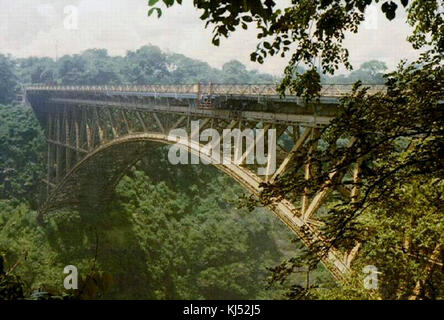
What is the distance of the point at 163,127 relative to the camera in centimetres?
2345

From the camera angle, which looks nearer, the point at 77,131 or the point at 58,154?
the point at 77,131

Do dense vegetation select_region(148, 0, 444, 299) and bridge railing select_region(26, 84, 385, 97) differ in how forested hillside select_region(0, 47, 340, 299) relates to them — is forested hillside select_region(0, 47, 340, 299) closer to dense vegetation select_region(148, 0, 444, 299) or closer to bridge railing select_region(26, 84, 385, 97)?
bridge railing select_region(26, 84, 385, 97)

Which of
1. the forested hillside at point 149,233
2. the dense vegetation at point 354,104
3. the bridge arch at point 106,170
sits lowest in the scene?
the forested hillside at point 149,233

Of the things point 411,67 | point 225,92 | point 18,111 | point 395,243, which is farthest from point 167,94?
point 18,111

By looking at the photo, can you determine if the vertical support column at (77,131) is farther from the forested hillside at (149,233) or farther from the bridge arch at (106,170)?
the forested hillside at (149,233)

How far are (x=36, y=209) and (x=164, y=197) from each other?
11.5 metres

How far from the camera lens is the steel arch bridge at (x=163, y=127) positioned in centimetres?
998

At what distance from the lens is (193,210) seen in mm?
39719

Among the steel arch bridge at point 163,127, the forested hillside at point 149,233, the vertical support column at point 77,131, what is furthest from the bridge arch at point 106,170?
the forested hillside at point 149,233

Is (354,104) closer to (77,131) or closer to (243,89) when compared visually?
(243,89)

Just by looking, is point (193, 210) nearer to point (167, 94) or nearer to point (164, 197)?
point (164, 197)

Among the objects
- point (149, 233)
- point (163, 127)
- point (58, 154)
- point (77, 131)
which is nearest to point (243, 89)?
point (163, 127)

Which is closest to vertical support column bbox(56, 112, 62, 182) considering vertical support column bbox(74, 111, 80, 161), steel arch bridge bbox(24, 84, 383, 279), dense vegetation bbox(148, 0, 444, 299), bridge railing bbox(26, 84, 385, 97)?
steel arch bridge bbox(24, 84, 383, 279)
